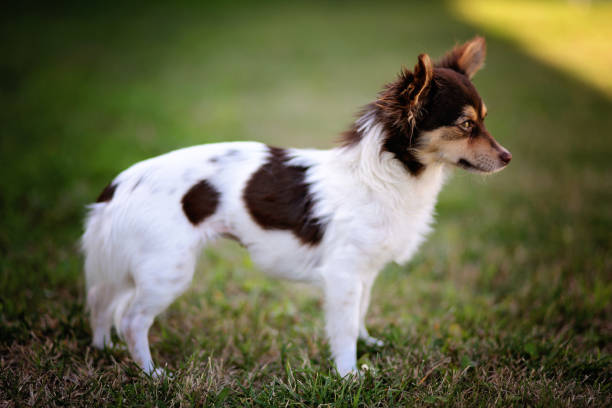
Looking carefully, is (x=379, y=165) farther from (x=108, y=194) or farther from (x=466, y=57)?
(x=108, y=194)

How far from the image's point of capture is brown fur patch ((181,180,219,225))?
2.36 metres

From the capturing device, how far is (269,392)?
227 cm

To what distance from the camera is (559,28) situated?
552 inches

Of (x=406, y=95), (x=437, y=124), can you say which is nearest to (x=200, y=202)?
(x=406, y=95)

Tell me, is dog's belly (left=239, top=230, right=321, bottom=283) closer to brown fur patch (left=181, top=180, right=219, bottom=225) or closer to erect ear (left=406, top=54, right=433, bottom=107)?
brown fur patch (left=181, top=180, right=219, bottom=225)

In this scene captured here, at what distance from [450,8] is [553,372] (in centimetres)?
1714

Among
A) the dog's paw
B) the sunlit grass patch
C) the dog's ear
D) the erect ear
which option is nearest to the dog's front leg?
the dog's paw

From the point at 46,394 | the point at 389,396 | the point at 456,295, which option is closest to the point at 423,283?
the point at 456,295

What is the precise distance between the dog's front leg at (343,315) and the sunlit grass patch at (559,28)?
9288mm

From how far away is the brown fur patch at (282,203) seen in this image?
2.40m

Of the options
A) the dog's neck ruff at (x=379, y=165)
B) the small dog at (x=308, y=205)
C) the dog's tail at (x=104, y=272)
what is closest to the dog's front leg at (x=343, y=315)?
the small dog at (x=308, y=205)

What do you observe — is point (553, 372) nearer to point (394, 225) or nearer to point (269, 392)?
point (394, 225)

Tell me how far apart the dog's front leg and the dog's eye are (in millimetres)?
1022

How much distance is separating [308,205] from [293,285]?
1476 mm
